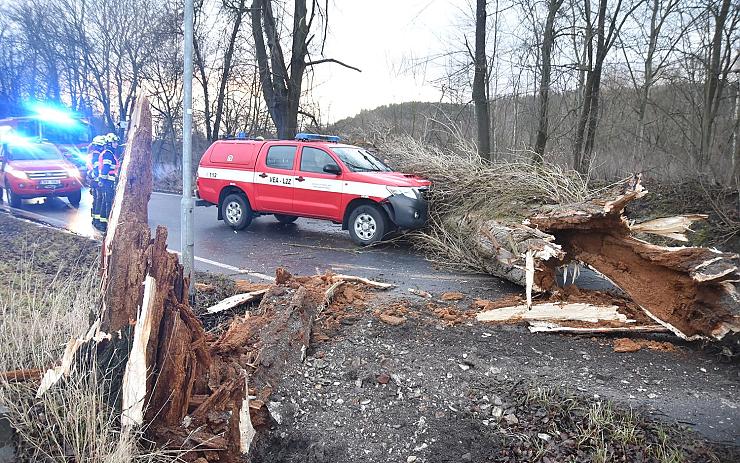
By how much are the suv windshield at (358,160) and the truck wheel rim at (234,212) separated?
2.65 m

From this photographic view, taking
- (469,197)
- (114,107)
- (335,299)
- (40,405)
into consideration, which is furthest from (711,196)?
(114,107)

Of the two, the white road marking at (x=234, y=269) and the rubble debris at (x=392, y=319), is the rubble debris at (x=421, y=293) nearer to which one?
the rubble debris at (x=392, y=319)

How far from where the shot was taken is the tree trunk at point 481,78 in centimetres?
1434

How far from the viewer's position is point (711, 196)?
1089 cm

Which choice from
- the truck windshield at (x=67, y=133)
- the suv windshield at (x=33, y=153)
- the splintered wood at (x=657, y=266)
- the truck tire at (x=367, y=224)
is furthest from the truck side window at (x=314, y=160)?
the truck windshield at (x=67, y=133)

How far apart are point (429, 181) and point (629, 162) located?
441 inches

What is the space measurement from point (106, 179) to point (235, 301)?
627 cm

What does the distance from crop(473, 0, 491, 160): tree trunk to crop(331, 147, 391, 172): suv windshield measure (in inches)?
198

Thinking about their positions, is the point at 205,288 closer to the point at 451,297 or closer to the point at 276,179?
the point at 451,297

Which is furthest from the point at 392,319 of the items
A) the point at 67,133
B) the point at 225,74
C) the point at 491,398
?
the point at 67,133

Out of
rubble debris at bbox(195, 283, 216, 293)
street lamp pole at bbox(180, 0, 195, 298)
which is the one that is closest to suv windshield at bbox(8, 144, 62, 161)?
rubble debris at bbox(195, 283, 216, 293)

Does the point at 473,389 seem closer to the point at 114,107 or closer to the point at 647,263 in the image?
the point at 647,263

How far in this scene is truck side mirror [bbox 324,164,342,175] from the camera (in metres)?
9.69

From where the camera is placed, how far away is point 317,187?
994cm
